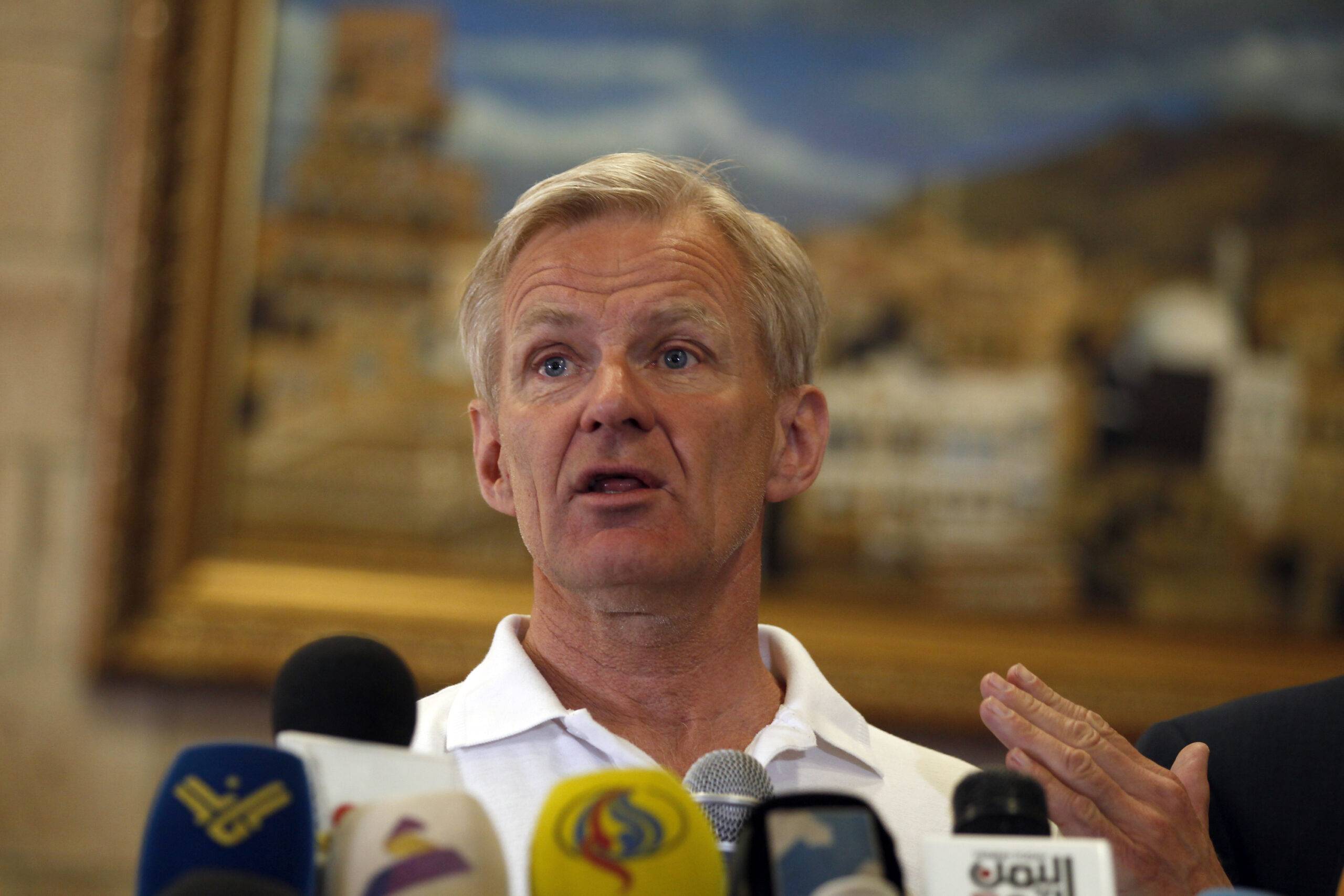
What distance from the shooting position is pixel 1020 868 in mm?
1031

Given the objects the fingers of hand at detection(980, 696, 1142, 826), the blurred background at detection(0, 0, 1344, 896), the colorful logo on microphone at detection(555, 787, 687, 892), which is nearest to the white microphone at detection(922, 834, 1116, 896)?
the colorful logo on microphone at detection(555, 787, 687, 892)

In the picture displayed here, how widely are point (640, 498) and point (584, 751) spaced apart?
354mm

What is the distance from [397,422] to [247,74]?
949 millimetres

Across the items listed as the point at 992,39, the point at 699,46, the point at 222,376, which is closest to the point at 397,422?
the point at 222,376

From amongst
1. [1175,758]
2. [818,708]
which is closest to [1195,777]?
[1175,758]

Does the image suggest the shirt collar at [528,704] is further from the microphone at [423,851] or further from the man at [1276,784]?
the microphone at [423,851]

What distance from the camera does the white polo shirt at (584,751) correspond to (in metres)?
1.85

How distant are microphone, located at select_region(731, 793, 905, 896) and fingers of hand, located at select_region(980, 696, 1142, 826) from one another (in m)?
0.66

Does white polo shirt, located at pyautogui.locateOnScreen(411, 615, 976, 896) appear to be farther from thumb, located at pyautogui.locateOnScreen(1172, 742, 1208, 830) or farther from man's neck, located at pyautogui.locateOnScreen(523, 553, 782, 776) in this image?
thumb, located at pyautogui.locateOnScreen(1172, 742, 1208, 830)

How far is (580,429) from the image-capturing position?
1.92 meters

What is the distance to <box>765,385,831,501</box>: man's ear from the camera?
2.23 m

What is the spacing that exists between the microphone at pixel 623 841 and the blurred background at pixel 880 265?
8.26 ft

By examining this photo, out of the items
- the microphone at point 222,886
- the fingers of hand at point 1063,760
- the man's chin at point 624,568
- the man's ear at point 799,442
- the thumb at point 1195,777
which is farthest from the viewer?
the man's ear at point 799,442

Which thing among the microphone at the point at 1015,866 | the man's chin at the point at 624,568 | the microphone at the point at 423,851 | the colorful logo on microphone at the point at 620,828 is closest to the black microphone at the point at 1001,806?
the microphone at the point at 1015,866
